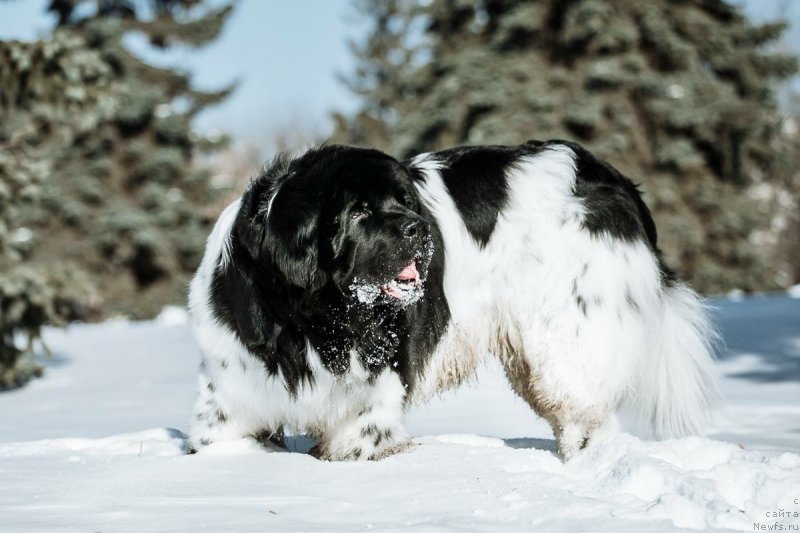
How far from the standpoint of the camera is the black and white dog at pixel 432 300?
346 cm

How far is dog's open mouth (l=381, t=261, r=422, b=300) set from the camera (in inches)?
133

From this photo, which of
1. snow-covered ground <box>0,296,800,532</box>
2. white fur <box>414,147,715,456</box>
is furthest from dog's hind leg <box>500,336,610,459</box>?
snow-covered ground <box>0,296,800,532</box>

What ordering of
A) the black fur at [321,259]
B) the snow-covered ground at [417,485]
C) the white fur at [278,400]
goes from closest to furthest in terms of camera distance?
the snow-covered ground at [417,485] → the black fur at [321,259] → the white fur at [278,400]

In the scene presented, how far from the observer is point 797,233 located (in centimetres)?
2764

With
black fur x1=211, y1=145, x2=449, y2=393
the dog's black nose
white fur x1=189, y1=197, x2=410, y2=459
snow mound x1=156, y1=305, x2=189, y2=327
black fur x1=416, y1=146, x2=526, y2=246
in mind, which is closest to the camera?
the dog's black nose

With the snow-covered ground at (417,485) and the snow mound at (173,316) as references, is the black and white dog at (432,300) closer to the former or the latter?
the snow-covered ground at (417,485)

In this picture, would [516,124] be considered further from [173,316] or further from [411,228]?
[411,228]

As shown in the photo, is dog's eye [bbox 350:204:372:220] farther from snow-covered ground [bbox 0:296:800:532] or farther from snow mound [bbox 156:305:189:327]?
snow mound [bbox 156:305:189:327]

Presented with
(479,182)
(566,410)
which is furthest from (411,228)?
(566,410)

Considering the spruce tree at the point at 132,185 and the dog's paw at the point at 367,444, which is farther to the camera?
the spruce tree at the point at 132,185

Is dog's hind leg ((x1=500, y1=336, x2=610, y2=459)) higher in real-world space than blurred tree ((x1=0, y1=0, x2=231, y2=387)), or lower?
higher

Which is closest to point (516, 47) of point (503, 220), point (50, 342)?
point (50, 342)

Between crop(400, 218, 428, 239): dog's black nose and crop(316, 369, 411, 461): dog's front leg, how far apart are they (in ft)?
2.32

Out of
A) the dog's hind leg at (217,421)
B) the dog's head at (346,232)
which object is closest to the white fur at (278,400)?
the dog's hind leg at (217,421)
